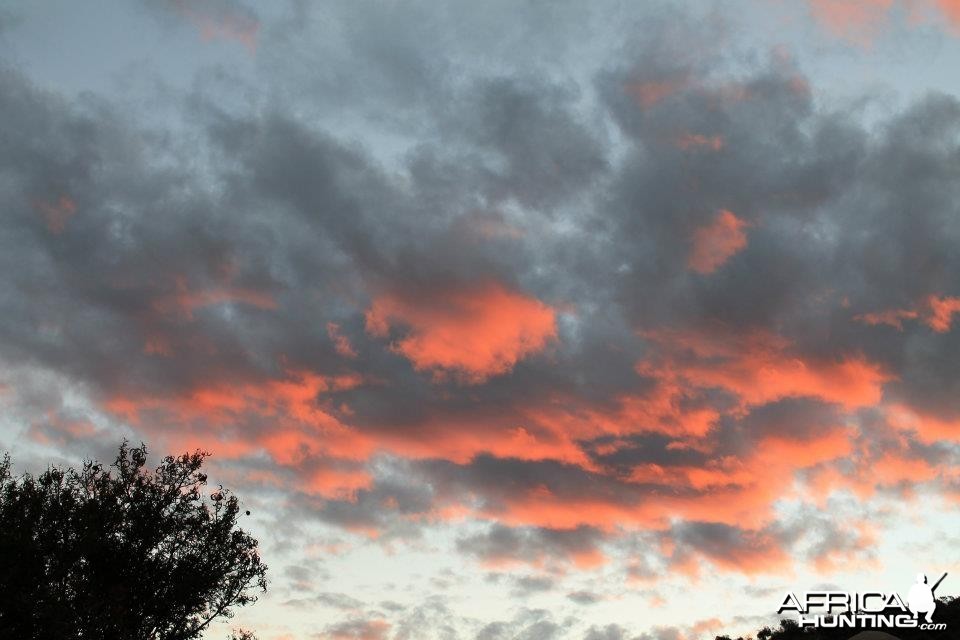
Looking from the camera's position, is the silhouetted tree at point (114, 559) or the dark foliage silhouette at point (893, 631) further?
the dark foliage silhouette at point (893, 631)

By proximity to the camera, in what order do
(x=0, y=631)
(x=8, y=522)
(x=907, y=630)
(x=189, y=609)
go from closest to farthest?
(x=0, y=631) < (x=8, y=522) < (x=189, y=609) < (x=907, y=630)

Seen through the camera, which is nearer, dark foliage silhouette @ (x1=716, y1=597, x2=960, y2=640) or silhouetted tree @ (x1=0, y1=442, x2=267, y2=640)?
silhouetted tree @ (x1=0, y1=442, x2=267, y2=640)

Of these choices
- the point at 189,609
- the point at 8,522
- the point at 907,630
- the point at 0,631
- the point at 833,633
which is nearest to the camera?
the point at 0,631

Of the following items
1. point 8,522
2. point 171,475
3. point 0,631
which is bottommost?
point 0,631

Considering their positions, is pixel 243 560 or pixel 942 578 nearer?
pixel 243 560

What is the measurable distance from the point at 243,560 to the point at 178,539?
4.03 m

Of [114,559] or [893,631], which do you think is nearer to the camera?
[114,559]

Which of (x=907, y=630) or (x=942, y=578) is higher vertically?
(x=942, y=578)

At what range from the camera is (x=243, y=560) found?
157 ft

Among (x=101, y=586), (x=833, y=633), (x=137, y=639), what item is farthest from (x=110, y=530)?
(x=833, y=633)

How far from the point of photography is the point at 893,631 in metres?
64.0

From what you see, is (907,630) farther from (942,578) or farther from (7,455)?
(7,455)

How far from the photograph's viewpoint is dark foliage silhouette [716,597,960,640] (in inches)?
2451

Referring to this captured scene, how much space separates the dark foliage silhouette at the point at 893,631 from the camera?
6225cm
